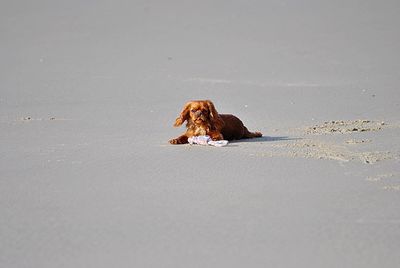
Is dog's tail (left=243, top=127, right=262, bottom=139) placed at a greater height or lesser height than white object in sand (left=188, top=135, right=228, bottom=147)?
greater

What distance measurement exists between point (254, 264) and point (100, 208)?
157cm

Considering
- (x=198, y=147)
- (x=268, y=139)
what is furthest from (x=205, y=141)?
(x=268, y=139)

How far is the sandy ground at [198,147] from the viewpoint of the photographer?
5586mm

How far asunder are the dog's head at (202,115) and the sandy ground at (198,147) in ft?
1.18

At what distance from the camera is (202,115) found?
30.5ft

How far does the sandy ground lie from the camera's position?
18.3ft

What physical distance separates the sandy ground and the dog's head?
361 mm

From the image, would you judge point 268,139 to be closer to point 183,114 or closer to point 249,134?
point 249,134

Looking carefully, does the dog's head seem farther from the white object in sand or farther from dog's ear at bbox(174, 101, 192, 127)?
the white object in sand

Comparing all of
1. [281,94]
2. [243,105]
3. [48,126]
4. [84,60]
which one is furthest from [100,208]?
[84,60]

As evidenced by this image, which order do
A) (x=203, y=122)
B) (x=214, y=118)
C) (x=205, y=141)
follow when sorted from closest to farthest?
(x=205, y=141) → (x=203, y=122) → (x=214, y=118)

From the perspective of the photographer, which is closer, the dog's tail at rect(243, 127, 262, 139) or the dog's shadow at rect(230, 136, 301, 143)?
the dog's shadow at rect(230, 136, 301, 143)

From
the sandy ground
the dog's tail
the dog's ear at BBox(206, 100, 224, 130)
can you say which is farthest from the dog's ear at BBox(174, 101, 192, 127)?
the dog's tail

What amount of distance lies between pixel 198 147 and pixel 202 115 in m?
0.44
